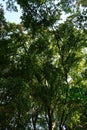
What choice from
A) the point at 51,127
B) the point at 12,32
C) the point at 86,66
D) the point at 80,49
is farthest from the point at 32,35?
the point at 51,127

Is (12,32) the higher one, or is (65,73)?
(12,32)

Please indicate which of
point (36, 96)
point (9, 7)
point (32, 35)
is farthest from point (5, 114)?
point (9, 7)

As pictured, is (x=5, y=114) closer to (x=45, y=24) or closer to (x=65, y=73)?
(x=65, y=73)

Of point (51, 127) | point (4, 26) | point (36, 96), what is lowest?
point (51, 127)

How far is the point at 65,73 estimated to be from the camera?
18797 mm

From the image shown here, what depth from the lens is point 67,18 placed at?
18.3m

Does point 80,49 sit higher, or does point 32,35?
point 32,35

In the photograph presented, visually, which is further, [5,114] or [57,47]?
[57,47]

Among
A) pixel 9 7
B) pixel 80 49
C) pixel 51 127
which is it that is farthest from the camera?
pixel 51 127

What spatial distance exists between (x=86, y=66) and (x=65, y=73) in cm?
276

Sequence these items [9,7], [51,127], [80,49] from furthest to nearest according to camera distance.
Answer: [51,127] → [80,49] → [9,7]

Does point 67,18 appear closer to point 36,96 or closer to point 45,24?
point 45,24

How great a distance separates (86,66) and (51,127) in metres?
5.10

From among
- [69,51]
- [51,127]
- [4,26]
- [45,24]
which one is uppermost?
[4,26]
